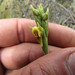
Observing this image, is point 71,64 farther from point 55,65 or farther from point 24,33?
point 24,33

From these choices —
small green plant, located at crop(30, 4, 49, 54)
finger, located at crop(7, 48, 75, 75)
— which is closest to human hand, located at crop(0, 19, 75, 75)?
finger, located at crop(7, 48, 75, 75)

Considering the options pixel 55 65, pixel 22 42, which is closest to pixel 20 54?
pixel 22 42

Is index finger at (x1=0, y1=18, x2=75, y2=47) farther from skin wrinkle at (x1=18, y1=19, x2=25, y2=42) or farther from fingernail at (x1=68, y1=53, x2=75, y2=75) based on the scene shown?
fingernail at (x1=68, y1=53, x2=75, y2=75)

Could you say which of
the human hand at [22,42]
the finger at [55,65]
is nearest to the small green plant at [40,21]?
the finger at [55,65]

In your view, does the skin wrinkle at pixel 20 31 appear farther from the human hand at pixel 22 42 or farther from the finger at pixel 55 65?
the finger at pixel 55 65

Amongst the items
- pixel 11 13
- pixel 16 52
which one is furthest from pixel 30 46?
pixel 11 13
